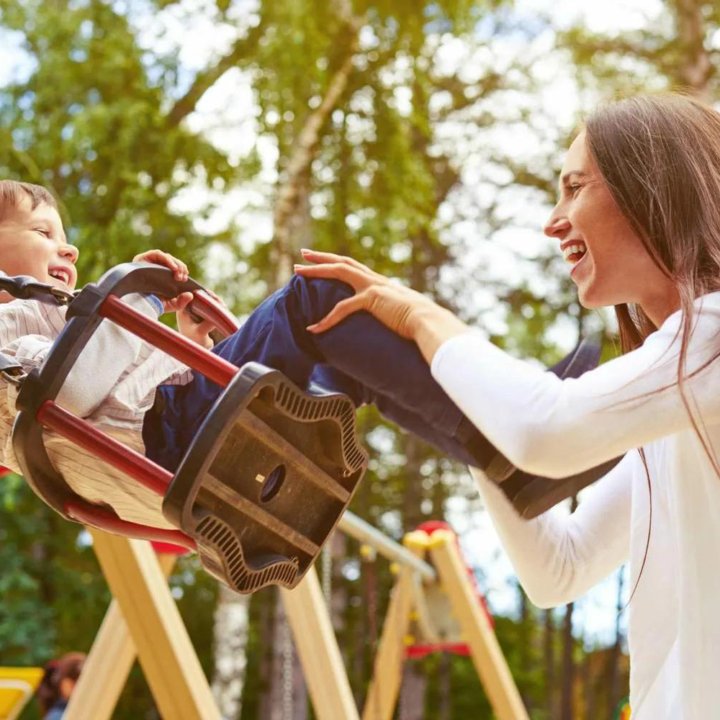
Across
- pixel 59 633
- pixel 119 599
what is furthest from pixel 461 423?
pixel 59 633

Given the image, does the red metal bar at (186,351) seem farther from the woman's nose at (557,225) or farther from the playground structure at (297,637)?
the playground structure at (297,637)

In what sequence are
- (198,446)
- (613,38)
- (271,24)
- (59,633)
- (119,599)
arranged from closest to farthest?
1. (198,446)
2. (119,599)
3. (271,24)
4. (613,38)
5. (59,633)

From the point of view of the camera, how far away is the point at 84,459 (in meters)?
1.49

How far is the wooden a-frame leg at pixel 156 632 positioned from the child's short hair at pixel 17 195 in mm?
1217

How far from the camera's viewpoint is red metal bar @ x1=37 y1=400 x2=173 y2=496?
1.35 meters

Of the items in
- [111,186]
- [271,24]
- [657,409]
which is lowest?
[111,186]

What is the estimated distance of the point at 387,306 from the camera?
1365 mm

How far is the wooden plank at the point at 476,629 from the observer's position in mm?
4578

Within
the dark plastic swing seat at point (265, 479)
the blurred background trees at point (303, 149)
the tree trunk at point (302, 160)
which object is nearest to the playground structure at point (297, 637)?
the dark plastic swing seat at point (265, 479)

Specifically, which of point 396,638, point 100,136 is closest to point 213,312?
point 396,638

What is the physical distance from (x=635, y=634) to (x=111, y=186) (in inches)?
304

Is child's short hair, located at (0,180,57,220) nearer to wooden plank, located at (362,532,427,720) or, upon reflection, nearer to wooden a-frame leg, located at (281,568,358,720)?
wooden a-frame leg, located at (281,568,358,720)

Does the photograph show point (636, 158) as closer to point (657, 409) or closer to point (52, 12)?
point (657, 409)

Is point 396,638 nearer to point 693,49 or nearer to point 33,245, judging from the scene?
point 33,245
